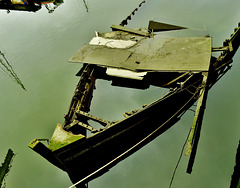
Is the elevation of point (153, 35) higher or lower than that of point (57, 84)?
higher

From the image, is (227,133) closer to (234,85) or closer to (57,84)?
(234,85)

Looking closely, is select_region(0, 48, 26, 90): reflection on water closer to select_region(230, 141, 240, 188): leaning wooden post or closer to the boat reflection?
the boat reflection

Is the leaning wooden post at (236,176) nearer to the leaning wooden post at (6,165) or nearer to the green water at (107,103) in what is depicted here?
the green water at (107,103)

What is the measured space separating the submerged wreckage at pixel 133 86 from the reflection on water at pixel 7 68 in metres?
5.64

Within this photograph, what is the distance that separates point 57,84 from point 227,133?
10262 millimetres

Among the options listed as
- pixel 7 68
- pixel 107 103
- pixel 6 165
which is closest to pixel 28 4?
pixel 7 68

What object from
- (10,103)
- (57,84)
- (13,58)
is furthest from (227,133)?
(13,58)

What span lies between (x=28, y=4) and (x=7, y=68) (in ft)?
54.6

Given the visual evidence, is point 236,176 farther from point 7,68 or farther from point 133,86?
point 7,68

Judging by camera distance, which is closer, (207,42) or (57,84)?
(207,42)

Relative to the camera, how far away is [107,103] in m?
9.45

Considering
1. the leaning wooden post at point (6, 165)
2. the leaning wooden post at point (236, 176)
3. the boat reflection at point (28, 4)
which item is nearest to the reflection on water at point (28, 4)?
the boat reflection at point (28, 4)

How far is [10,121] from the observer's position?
9.62 meters

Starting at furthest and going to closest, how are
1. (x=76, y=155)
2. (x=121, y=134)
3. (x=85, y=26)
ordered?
(x=85, y=26) → (x=121, y=134) → (x=76, y=155)
